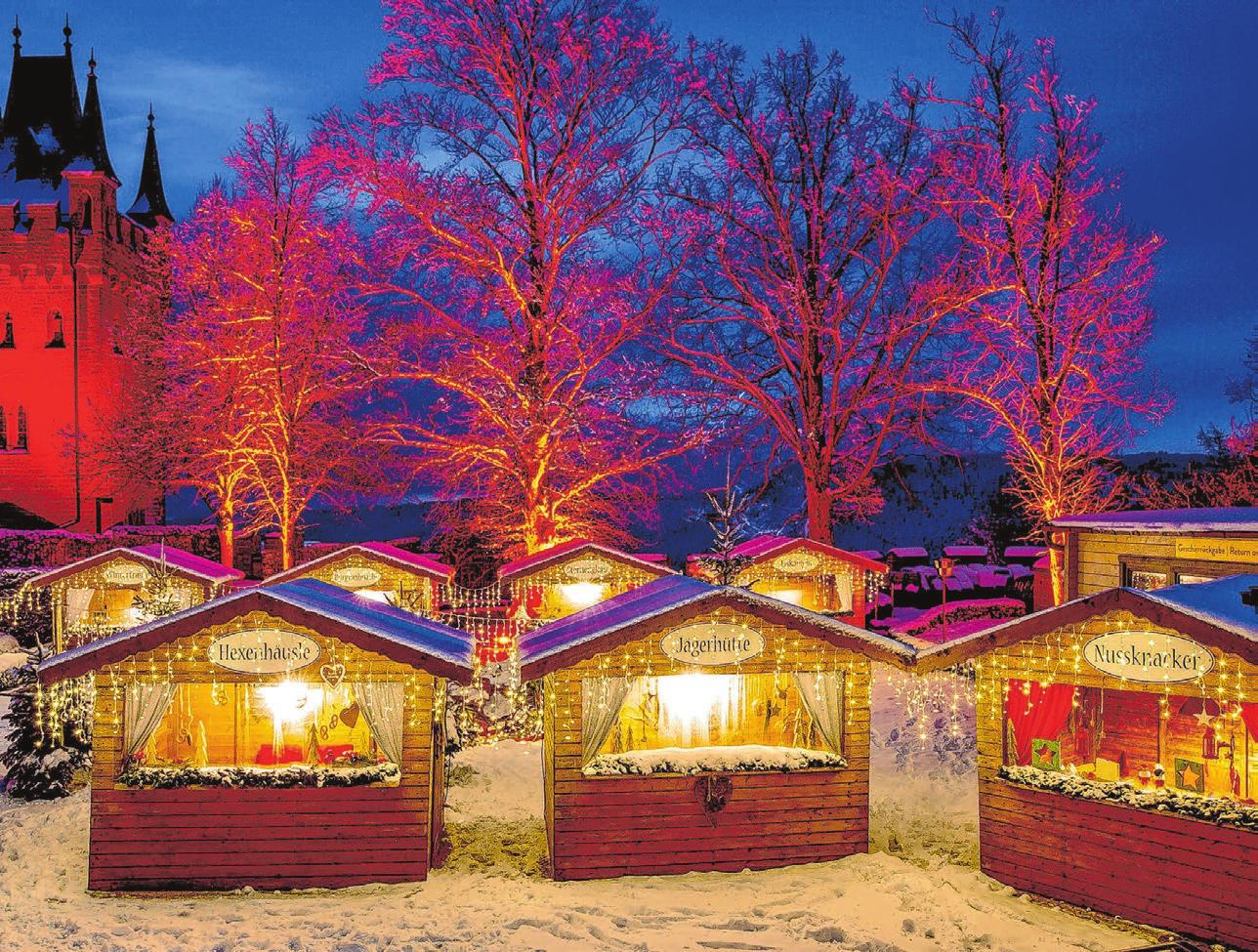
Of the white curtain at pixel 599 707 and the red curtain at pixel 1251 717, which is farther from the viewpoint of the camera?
the white curtain at pixel 599 707

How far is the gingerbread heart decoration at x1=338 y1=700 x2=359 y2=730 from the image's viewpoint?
11328 millimetres

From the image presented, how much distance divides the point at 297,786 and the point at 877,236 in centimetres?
2175

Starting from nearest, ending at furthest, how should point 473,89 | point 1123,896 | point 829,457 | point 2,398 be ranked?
point 1123,896 → point 473,89 → point 829,457 → point 2,398

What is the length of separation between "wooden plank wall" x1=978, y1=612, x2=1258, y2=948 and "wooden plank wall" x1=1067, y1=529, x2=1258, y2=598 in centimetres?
749

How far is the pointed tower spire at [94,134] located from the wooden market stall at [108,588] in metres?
24.9

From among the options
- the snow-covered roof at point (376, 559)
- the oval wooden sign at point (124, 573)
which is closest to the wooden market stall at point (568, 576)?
the snow-covered roof at point (376, 559)

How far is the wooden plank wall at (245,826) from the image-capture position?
397 inches

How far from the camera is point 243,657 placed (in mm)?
10094

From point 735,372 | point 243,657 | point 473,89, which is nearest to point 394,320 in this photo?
point 473,89

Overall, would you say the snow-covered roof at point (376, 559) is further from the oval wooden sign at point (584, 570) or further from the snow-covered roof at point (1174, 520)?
the snow-covered roof at point (1174, 520)

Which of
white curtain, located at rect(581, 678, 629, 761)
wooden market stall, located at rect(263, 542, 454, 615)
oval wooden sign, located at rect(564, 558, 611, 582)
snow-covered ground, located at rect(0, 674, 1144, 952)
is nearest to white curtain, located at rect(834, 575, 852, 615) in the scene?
oval wooden sign, located at rect(564, 558, 611, 582)

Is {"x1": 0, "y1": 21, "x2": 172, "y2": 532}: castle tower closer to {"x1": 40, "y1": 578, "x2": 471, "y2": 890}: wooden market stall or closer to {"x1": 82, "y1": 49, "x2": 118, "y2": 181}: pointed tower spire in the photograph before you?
{"x1": 82, "y1": 49, "x2": 118, "y2": 181}: pointed tower spire

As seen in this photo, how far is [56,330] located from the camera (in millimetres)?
39594

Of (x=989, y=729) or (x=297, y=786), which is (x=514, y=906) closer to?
(x=297, y=786)
